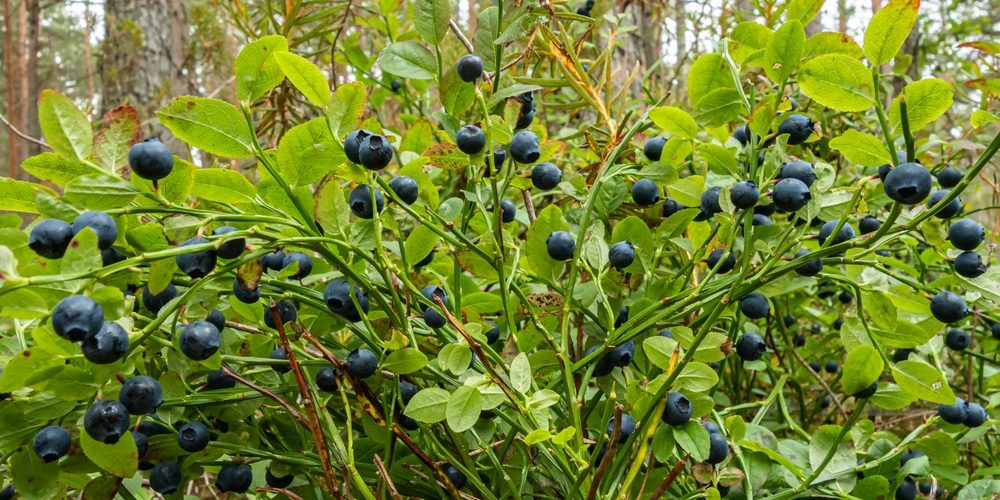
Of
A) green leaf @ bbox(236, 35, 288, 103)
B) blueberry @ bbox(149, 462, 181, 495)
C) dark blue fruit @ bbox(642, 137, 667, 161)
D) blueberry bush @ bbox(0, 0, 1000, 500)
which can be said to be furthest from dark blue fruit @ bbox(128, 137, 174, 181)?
dark blue fruit @ bbox(642, 137, 667, 161)

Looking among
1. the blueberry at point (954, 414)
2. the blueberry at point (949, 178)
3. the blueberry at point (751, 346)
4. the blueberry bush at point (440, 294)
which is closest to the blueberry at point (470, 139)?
Result: the blueberry bush at point (440, 294)

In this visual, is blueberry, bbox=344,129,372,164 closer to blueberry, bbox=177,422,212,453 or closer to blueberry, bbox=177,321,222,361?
blueberry, bbox=177,321,222,361

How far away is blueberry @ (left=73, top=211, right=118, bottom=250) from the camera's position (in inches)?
19.8

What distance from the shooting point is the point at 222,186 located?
62cm

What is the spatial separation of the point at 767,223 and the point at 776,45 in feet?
0.78

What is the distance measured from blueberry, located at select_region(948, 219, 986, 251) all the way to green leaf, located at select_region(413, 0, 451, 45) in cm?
56

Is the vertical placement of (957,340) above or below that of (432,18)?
below

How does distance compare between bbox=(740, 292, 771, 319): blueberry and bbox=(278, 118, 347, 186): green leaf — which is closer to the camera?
bbox=(278, 118, 347, 186): green leaf

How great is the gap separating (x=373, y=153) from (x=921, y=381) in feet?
2.00

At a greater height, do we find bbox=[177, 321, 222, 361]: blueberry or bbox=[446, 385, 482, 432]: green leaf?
bbox=[177, 321, 222, 361]: blueberry

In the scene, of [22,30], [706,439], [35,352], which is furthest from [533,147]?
[22,30]

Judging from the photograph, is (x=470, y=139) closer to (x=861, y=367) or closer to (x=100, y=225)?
(x=100, y=225)

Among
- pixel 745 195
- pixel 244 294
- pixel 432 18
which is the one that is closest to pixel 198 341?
pixel 244 294

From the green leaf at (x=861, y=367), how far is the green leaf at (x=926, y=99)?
235 millimetres
